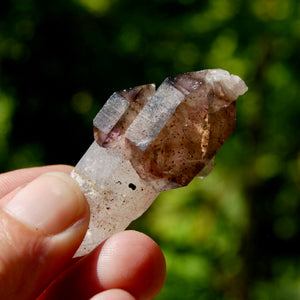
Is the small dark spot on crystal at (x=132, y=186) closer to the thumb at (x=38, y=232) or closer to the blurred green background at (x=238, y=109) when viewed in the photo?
the thumb at (x=38, y=232)

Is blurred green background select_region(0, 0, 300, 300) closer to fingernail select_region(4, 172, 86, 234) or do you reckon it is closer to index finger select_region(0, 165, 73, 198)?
index finger select_region(0, 165, 73, 198)

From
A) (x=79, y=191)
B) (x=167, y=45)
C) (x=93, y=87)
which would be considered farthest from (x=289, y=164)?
(x=79, y=191)

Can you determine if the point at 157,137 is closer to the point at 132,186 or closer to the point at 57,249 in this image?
the point at 132,186

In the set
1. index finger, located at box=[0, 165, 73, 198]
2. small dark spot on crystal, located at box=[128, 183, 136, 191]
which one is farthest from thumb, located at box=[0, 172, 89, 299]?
index finger, located at box=[0, 165, 73, 198]

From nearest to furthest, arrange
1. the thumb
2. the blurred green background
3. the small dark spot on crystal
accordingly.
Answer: the thumb, the small dark spot on crystal, the blurred green background

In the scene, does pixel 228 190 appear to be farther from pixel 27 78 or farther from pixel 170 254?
pixel 27 78

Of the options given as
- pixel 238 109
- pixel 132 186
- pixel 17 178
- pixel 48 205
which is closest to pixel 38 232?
pixel 48 205
